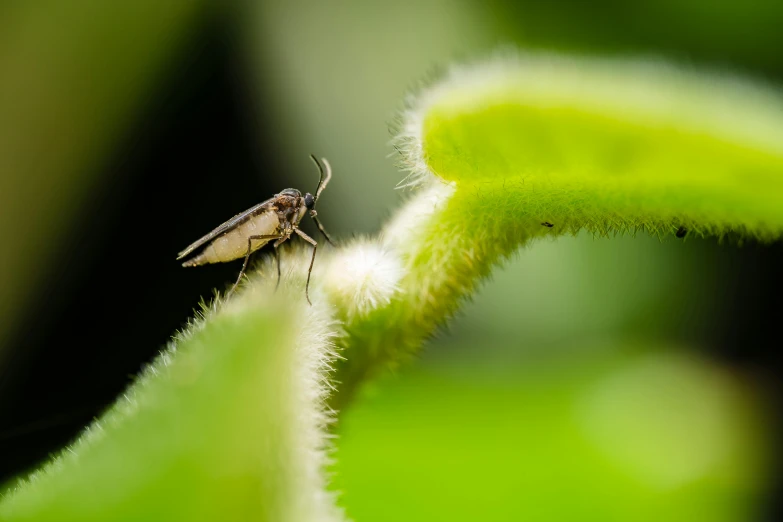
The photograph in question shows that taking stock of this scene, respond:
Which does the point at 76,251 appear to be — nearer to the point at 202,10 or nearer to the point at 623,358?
the point at 202,10

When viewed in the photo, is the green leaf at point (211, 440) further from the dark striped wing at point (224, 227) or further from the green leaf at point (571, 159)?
the dark striped wing at point (224, 227)

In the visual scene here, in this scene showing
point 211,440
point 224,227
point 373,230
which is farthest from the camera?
point 373,230

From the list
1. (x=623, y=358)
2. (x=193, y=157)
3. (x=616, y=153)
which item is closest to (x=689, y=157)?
(x=616, y=153)

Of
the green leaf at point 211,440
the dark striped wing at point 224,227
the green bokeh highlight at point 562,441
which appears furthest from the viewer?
the green bokeh highlight at point 562,441

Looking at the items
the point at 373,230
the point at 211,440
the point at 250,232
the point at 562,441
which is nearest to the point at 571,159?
the point at 211,440

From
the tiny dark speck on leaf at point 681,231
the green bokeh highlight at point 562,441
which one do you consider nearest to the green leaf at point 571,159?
the tiny dark speck on leaf at point 681,231

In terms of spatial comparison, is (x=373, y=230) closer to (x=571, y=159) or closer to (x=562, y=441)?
(x=562, y=441)

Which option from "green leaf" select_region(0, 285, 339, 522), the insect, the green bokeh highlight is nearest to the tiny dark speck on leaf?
"green leaf" select_region(0, 285, 339, 522)
